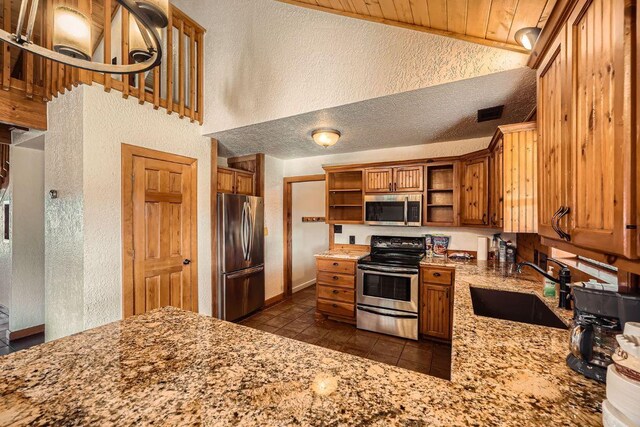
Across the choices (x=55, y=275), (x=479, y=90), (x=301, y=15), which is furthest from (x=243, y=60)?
(x=55, y=275)

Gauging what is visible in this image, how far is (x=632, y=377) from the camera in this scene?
0.61 m

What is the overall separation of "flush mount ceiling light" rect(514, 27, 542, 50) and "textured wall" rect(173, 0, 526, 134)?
19 cm

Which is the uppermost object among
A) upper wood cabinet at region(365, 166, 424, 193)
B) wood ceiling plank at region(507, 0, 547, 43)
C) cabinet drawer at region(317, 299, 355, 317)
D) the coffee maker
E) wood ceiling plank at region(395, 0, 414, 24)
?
wood ceiling plank at region(395, 0, 414, 24)

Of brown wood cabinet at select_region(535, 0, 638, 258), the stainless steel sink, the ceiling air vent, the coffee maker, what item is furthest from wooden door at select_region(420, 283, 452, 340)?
the coffee maker

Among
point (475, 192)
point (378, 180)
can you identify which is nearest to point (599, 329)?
point (475, 192)

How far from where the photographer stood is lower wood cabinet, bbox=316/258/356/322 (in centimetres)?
350

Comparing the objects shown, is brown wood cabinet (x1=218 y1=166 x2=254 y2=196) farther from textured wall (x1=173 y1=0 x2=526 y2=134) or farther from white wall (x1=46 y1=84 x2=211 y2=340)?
white wall (x1=46 y1=84 x2=211 y2=340)

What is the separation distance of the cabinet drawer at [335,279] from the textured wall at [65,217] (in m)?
2.49

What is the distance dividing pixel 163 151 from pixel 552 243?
11.0ft

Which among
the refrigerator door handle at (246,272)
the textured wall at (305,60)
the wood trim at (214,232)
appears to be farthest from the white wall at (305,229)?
the textured wall at (305,60)

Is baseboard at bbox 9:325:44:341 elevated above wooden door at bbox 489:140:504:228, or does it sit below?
below

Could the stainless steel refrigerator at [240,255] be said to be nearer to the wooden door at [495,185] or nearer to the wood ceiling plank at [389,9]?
the wood ceiling plank at [389,9]

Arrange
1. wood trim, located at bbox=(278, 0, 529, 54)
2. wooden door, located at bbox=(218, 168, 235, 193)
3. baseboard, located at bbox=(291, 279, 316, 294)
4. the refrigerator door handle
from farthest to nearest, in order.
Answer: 1. baseboard, located at bbox=(291, 279, 316, 294)
2. wooden door, located at bbox=(218, 168, 235, 193)
3. the refrigerator door handle
4. wood trim, located at bbox=(278, 0, 529, 54)

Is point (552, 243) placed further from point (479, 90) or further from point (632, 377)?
point (479, 90)
